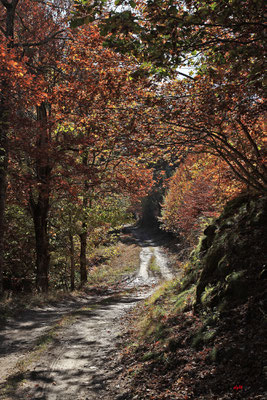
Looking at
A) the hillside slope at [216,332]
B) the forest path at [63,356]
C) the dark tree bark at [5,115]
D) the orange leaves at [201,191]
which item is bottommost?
the forest path at [63,356]

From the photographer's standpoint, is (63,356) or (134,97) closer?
A: (63,356)

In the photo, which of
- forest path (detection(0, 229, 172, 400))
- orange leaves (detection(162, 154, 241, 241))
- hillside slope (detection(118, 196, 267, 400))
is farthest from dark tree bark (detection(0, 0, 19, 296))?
hillside slope (detection(118, 196, 267, 400))

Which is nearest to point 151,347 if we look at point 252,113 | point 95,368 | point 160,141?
point 95,368

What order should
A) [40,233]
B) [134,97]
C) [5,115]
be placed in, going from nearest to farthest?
[134,97] < [5,115] < [40,233]

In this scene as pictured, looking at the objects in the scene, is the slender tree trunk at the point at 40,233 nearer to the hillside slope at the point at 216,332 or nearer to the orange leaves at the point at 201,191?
the orange leaves at the point at 201,191

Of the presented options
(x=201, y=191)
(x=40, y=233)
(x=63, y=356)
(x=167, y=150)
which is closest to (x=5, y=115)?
(x=167, y=150)

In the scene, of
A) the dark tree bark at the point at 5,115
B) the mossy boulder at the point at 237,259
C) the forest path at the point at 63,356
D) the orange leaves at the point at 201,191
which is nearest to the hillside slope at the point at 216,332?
the mossy boulder at the point at 237,259

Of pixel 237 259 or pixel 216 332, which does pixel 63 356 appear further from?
pixel 237 259

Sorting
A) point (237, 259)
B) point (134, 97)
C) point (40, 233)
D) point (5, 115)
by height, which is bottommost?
point (237, 259)

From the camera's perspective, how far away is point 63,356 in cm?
684

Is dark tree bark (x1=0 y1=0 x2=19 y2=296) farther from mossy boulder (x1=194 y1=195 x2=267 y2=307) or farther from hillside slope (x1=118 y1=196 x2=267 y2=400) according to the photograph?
mossy boulder (x1=194 y1=195 x2=267 y2=307)

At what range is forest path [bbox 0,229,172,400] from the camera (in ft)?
17.4

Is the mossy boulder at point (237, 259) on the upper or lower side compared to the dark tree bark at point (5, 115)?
lower

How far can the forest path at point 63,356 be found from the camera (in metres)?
5.31
